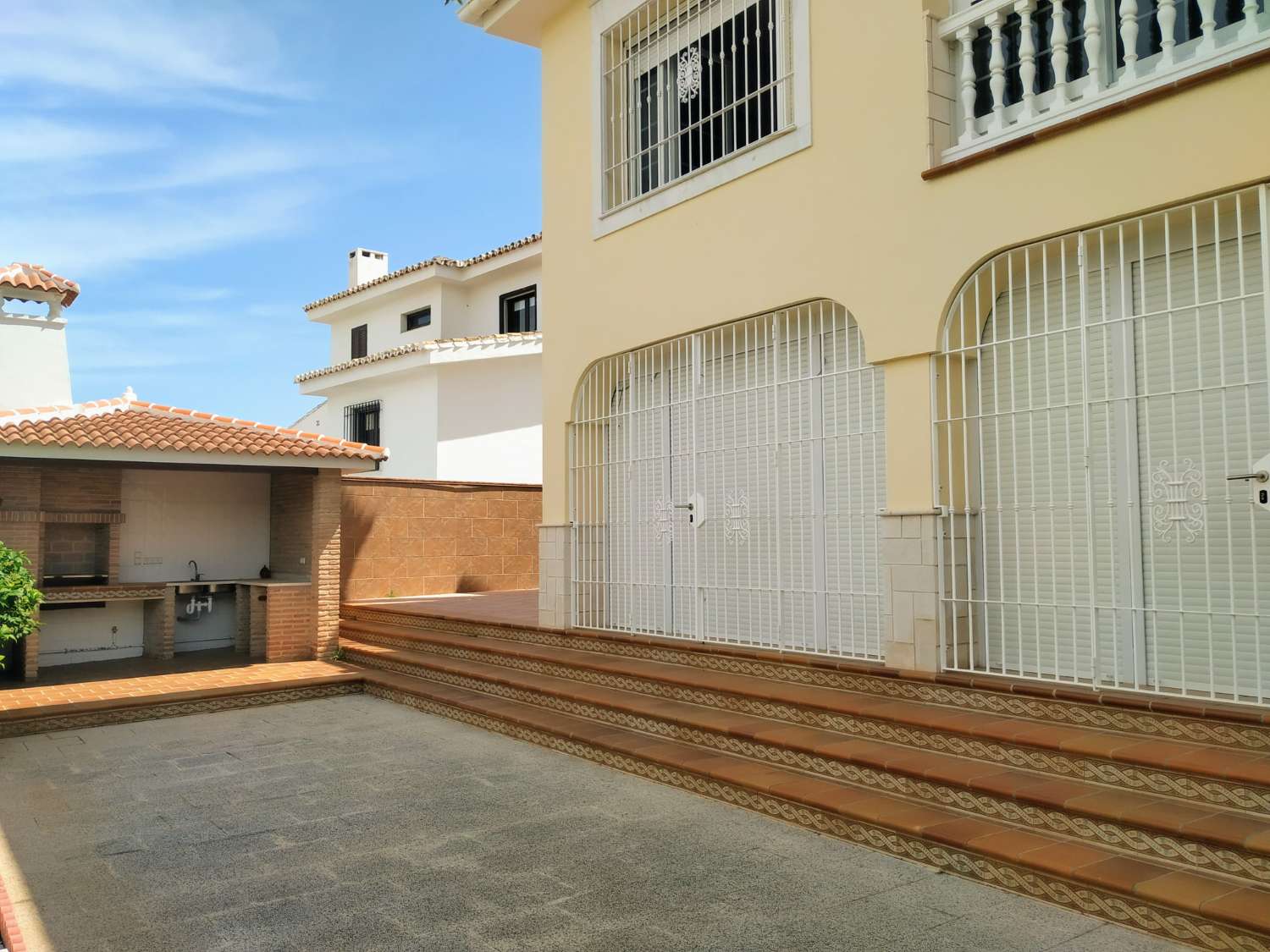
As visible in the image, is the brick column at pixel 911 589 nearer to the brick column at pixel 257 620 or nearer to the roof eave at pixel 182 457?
the roof eave at pixel 182 457

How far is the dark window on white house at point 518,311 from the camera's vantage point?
19.4 metres

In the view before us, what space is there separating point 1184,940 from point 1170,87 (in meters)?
3.78

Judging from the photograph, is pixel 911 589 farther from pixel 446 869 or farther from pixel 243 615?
pixel 243 615

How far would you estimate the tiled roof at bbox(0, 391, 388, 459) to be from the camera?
9.51 m

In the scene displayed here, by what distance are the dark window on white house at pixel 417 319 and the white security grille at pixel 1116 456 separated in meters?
17.1

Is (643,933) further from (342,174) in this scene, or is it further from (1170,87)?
(342,174)

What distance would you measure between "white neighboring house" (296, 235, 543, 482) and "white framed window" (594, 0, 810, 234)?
28.1ft

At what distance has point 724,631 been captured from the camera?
7434mm

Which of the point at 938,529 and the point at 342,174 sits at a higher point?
the point at 342,174

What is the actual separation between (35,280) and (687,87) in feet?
40.1

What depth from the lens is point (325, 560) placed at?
11.1 meters

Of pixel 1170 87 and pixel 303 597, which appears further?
pixel 303 597

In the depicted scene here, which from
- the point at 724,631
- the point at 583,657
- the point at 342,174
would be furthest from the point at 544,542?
the point at 342,174

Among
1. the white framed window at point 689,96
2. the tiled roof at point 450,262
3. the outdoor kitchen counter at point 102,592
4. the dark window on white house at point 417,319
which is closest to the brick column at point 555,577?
the white framed window at point 689,96
